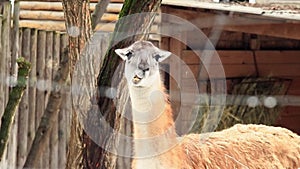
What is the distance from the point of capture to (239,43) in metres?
8.54

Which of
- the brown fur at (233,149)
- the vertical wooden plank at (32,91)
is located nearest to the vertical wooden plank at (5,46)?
the vertical wooden plank at (32,91)

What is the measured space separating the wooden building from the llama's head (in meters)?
2.39

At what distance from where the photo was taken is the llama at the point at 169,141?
3.44 m

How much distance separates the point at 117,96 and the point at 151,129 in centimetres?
26

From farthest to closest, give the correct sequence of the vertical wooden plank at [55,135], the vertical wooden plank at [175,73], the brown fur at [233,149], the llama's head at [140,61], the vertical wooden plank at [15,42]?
A: 1. the vertical wooden plank at [175,73]
2. the vertical wooden plank at [55,135]
3. the vertical wooden plank at [15,42]
4. the brown fur at [233,149]
5. the llama's head at [140,61]

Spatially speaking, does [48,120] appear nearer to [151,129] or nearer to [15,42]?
[15,42]

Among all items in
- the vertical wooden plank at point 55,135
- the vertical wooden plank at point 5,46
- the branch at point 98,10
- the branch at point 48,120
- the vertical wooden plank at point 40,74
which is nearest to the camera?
the branch at point 98,10

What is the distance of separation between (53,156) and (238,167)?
2.72 meters

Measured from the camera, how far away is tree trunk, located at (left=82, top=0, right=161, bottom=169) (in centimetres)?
357

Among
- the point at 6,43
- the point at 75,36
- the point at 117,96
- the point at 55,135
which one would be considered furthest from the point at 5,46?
the point at 117,96

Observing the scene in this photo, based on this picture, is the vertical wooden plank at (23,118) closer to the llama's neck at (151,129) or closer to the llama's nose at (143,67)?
the llama's neck at (151,129)

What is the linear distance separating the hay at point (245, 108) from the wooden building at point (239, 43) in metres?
0.13

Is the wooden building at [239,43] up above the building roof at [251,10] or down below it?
below

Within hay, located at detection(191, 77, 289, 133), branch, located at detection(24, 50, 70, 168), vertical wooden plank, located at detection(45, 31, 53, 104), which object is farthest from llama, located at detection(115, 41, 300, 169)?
hay, located at detection(191, 77, 289, 133)
